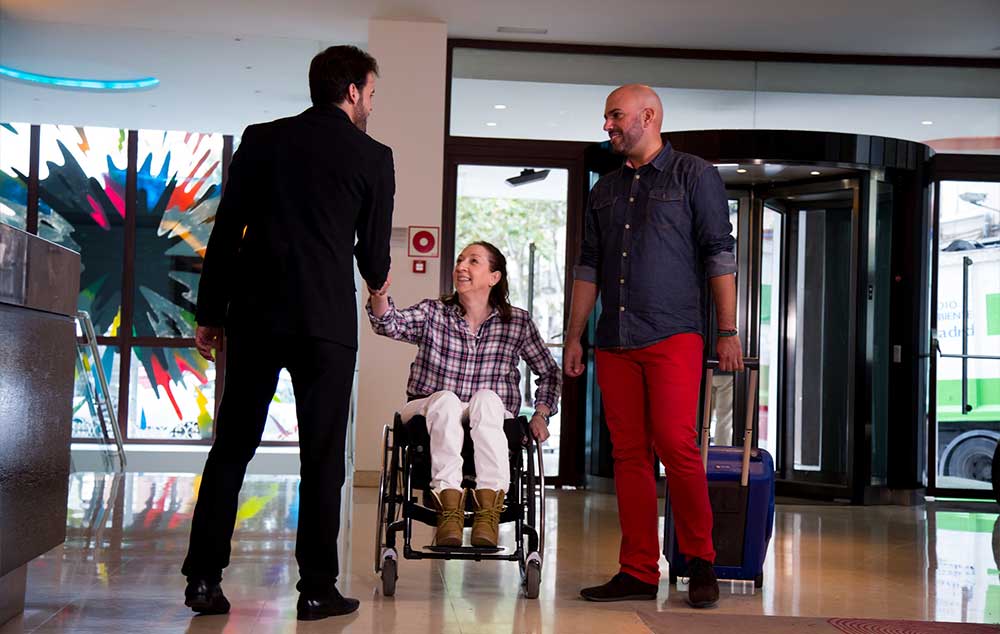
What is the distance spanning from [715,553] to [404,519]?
1002mm

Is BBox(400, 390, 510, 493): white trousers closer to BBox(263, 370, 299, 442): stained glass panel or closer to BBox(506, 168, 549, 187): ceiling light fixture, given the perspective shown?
BBox(506, 168, 549, 187): ceiling light fixture

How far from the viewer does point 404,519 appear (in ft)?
11.0

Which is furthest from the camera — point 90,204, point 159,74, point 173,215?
point 173,215

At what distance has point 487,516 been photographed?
329 cm

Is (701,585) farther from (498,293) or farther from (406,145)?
(406,145)

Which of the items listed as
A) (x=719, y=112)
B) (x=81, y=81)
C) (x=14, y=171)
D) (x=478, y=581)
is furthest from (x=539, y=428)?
(x=14, y=171)

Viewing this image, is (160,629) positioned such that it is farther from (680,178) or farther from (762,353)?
(762,353)

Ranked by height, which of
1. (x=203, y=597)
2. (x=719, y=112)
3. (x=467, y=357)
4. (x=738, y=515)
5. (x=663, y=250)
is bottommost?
(x=203, y=597)

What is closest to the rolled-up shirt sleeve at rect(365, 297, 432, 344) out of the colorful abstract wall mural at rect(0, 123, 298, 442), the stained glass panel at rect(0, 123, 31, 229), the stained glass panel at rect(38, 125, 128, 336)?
the colorful abstract wall mural at rect(0, 123, 298, 442)

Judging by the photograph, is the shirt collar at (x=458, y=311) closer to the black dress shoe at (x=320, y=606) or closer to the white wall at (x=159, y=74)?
the black dress shoe at (x=320, y=606)

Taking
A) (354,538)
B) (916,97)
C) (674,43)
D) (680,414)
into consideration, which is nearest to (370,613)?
(680,414)

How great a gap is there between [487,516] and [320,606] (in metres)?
0.59

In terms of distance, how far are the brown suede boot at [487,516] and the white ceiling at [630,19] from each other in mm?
3761

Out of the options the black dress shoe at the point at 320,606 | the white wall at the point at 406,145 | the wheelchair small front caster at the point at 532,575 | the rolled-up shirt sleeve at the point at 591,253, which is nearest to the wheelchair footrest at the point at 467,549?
the wheelchair small front caster at the point at 532,575
